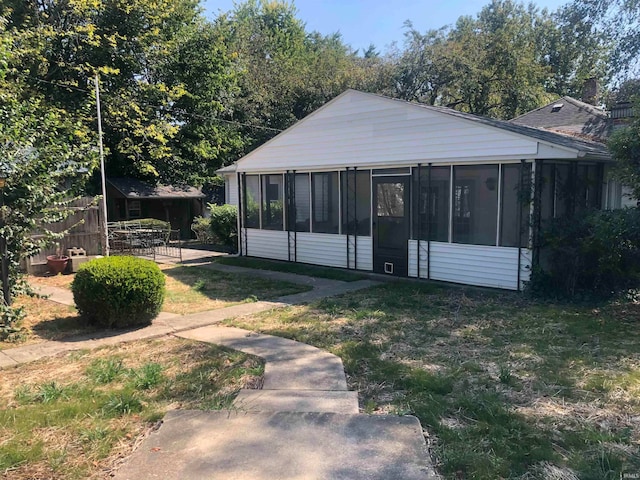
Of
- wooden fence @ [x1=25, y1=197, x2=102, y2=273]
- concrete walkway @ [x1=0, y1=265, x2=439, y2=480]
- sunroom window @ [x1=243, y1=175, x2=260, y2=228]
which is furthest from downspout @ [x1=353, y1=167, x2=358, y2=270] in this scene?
wooden fence @ [x1=25, y1=197, x2=102, y2=273]

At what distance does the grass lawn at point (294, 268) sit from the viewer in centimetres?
1055

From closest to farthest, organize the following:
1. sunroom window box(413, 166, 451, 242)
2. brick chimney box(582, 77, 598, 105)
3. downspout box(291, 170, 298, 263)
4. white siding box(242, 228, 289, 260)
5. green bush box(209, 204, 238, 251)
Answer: sunroom window box(413, 166, 451, 242), downspout box(291, 170, 298, 263), white siding box(242, 228, 289, 260), green bush box(209, 204, 238, 251), brick chimney box(582, 77, 598, 105)

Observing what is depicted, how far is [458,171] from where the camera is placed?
9.18 m

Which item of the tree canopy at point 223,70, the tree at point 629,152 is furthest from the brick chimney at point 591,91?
the tree at point 629,152

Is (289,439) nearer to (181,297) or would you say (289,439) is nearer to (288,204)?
(181,297)

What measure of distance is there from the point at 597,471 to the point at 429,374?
Answer: 1.84m

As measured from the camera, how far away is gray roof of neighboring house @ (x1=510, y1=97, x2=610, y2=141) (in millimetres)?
13648

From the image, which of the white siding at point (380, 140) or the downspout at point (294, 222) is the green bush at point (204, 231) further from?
the downspout at point (294, 222)

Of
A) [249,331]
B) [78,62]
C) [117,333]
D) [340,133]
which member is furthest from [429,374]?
[78,62]

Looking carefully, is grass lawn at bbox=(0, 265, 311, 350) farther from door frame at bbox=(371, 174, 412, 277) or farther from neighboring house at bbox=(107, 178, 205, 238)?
neighboring house at bbox=(107, 178, 205, 238)

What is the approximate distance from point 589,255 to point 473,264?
1923mm

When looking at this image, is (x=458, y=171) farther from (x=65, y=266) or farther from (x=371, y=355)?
(x=65, y=266)

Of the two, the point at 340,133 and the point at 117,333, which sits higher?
the point at 340,133

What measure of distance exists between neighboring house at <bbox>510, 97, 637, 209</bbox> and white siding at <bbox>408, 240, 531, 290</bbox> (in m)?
2.83
